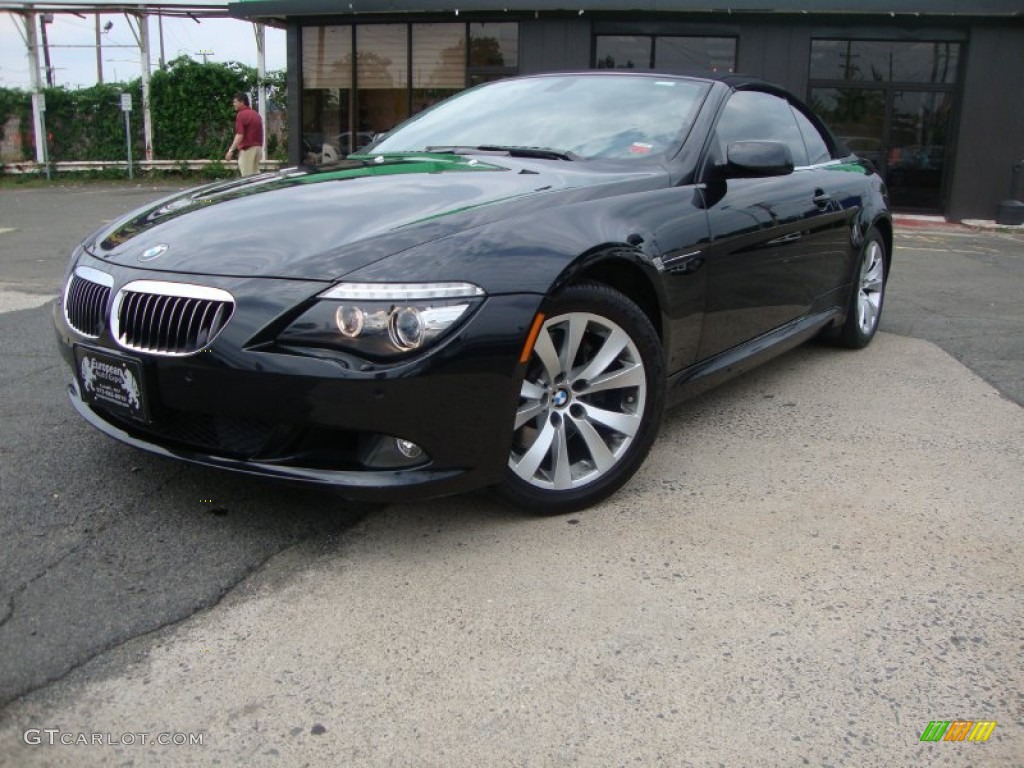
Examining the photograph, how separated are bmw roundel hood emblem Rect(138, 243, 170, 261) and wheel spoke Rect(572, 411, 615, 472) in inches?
54.8

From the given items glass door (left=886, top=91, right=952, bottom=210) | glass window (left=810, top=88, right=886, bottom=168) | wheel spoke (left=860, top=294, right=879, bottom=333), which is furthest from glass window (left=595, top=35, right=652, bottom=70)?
wheel spoke (left=860, top=294, right=879, bottom=333)

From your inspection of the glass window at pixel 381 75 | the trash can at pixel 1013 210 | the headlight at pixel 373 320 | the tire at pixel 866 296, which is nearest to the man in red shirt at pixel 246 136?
the glass window at pixel 381 75

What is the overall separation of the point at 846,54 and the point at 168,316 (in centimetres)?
1531

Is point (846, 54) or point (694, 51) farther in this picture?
point (694, 51)

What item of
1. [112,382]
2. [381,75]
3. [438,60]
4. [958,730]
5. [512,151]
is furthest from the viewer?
[381,75]

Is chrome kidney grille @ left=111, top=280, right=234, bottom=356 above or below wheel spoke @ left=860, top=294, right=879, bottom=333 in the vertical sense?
above

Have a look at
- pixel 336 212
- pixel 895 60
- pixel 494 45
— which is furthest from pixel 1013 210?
pixel 336 212

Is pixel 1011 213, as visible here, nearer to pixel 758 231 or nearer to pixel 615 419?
pixel 758 231

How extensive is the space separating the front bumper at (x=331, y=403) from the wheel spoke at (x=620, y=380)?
46 centimetres

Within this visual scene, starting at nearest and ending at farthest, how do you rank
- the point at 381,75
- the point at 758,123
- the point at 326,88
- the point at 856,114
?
the point at 758,123 → the point at 856,114 → the point at 381,75 → the point at 326,88

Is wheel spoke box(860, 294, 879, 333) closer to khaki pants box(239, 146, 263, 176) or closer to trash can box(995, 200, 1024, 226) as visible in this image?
trash can box(995, 200, 1024, 226)

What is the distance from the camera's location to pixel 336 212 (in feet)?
9.91

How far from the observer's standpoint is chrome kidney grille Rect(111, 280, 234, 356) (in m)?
2.67

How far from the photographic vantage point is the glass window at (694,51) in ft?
52.5
